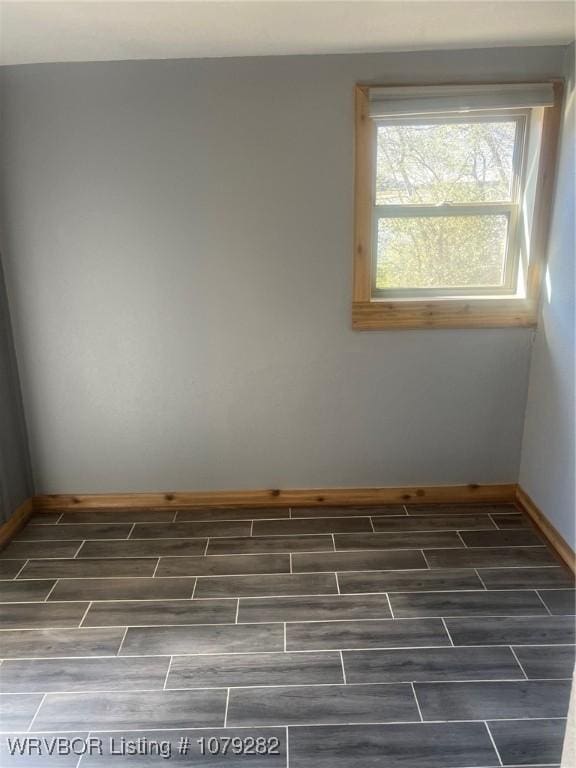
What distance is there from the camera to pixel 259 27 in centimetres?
219

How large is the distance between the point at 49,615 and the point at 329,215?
2113 millimetres

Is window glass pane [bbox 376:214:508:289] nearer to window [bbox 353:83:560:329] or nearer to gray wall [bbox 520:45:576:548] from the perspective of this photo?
window [bbox 353:83:560:329]

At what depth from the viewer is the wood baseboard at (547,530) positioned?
2504 millimetres

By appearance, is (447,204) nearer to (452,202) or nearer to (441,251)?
(452,202)

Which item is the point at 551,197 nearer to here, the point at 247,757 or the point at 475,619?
the point at 475,619

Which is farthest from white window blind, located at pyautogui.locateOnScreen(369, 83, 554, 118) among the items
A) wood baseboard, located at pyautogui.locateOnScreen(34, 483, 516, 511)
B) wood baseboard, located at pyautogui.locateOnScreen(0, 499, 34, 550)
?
wood baseboard, located at pyautogui.locateOnScreen(0, 499, 34, 550)

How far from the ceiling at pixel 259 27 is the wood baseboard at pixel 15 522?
83.0 inches

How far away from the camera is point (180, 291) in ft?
9.21

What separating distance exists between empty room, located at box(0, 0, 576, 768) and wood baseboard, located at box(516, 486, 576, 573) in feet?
0.06

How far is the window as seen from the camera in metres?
2.53

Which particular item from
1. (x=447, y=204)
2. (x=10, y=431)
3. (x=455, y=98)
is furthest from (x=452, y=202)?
(x=10, y=431)

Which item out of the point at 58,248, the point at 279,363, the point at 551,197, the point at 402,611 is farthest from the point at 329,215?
the point at 402,611

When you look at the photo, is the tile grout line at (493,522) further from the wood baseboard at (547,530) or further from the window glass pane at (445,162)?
the window glass pane at (445,162)

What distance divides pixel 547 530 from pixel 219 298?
1919 millimetres
